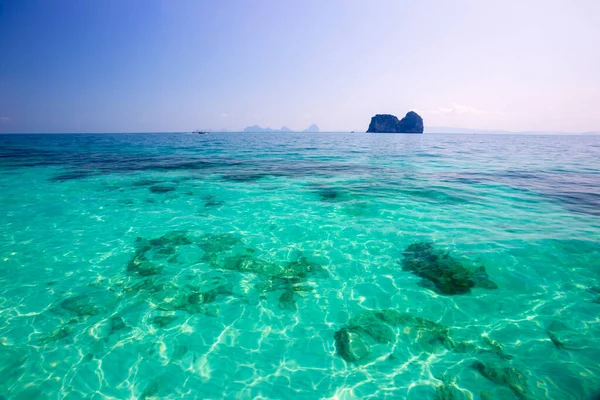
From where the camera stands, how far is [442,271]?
382 inches

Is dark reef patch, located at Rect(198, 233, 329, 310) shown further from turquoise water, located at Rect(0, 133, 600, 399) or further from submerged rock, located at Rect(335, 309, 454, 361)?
submerged rock, located at Rect(335, 309, 454, 361)

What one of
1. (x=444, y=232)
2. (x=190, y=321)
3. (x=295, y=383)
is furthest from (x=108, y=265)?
(x=444, y=232)

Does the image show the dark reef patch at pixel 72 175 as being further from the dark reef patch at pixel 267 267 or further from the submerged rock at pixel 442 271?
the submerged rock at pixel 442 271

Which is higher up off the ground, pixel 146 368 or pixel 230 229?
pixel 230 229

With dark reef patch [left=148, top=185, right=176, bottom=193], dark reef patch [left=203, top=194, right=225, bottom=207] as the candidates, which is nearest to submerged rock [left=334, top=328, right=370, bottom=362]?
dark reef patch [left=203, top=194, right=225, bottom=207]

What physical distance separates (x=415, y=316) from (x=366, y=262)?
121 inches

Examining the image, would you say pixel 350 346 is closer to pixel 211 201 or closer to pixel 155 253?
pixel 155 253

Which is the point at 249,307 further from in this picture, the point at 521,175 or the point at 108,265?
the point at 521,175

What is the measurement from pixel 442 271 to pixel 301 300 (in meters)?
5.45

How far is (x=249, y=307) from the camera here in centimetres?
801

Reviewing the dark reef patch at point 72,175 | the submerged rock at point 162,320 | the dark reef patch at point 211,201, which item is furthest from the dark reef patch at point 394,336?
the dark reef patch at point 72,175

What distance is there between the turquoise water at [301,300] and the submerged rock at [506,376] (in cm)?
5

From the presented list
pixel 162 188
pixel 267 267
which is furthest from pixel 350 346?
pixel 162 188

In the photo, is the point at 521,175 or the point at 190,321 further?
the point at 521,175
